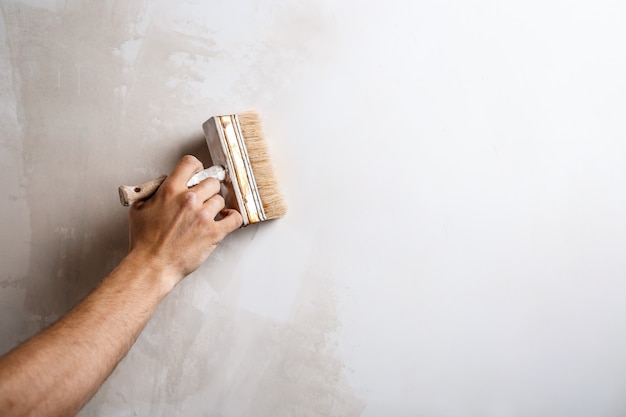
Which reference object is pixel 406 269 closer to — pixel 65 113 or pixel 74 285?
pixel 74 285

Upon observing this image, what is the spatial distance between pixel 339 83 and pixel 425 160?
39cm

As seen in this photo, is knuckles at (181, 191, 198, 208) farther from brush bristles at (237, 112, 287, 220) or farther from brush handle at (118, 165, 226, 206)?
brush bristles at (237, 112, 287, 220)

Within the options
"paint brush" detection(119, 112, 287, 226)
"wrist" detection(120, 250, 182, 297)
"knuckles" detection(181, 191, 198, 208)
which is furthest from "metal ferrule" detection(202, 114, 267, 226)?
"wrist" detection(120, 250, 182, 297)

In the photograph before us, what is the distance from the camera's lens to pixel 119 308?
1.25 metres

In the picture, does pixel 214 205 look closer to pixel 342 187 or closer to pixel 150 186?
pixel 150 186

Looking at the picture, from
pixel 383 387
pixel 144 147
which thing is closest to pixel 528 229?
pixel 383 387

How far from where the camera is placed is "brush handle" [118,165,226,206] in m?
1.33

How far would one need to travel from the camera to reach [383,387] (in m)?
1.71

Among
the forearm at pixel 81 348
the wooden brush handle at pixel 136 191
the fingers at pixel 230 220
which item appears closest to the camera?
the forearm at pixel 81 348

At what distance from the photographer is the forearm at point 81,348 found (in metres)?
1.01

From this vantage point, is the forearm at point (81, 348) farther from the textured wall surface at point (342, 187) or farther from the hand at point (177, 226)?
the textured wall surface at point (342, 187)

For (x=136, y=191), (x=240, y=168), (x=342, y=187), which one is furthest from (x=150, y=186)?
(x=342, y=187)

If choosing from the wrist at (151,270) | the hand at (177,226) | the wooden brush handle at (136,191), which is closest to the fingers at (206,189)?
the hand at (177,226)

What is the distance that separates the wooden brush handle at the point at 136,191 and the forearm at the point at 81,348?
0.16 metres
